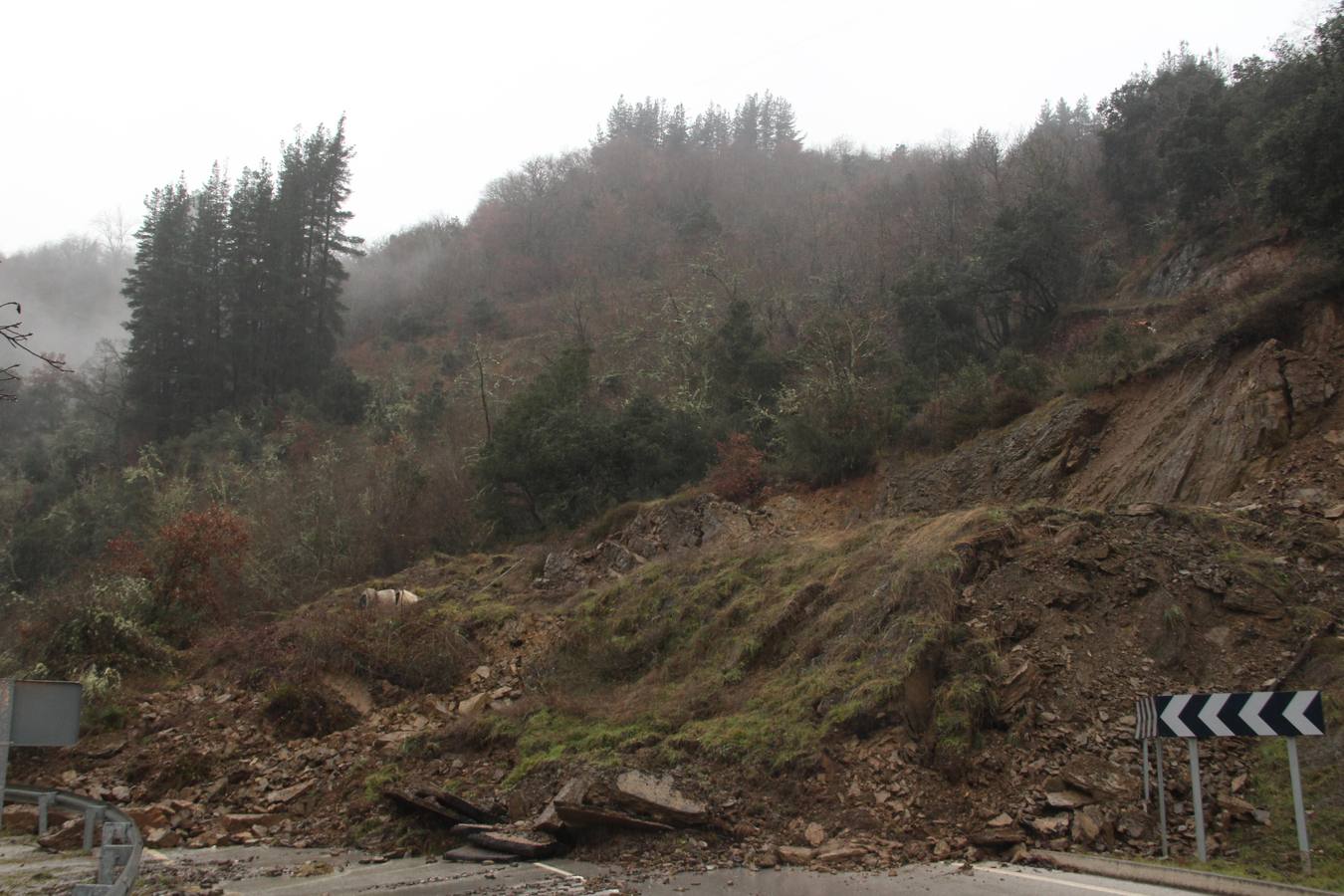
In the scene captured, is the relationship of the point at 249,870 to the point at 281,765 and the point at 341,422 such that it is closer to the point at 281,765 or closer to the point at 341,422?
the point at 281,765

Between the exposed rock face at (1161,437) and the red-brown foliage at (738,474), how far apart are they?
389 centimetres

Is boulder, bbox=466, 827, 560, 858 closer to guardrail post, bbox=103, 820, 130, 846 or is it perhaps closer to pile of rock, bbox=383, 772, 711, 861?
pile of rock, bbox=383, 772, 711, 861

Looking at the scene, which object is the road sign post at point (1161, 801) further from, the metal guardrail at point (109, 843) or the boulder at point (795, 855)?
the metal guardrail at point (109, 843)

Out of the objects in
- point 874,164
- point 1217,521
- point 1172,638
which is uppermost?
point 874,164

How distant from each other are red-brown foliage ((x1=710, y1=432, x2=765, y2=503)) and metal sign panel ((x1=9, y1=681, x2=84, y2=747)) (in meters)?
18.2

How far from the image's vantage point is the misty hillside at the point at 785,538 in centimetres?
1014

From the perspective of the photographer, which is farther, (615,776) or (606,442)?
(606,442)

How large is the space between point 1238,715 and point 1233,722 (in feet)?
0.28

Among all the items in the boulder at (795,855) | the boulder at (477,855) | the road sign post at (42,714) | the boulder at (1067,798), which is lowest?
the boulder at (477,855)

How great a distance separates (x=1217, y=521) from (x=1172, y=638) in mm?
2395

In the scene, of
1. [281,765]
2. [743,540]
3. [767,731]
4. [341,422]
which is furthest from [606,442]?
[341,422]

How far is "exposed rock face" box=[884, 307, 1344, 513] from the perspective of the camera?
14.0 meters

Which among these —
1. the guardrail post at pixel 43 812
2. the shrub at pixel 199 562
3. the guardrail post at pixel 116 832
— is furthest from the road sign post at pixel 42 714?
the shrub at pixel 199 562

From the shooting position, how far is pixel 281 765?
13766mm
